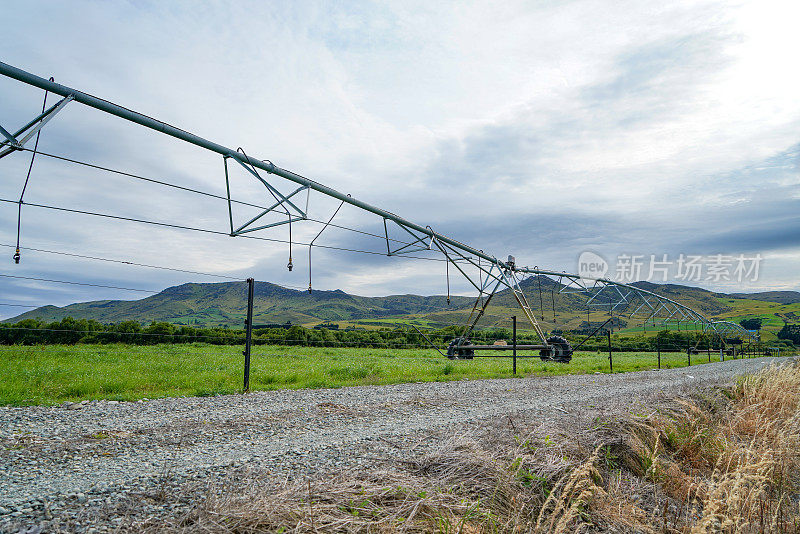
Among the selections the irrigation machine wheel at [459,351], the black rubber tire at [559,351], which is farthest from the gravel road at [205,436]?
the irrigation machine wheel at [459,351]

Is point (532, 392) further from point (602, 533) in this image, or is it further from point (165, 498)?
point (165, 498)

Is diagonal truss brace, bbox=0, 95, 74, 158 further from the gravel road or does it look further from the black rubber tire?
the black rubber tire

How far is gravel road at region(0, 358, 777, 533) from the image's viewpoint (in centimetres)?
373


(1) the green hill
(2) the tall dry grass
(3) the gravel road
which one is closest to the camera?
(2) the tall dry grass

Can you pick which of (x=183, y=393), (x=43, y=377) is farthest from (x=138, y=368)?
(x=183, y=393)

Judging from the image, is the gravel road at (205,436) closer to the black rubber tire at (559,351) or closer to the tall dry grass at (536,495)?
the tall dry grass at (536,495)

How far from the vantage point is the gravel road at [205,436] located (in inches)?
147

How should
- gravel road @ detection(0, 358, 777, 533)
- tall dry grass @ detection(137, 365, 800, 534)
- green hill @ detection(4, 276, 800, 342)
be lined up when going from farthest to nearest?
green hill @ detection(4, 276, 800, 342) < gravel road @ detection(0, 358, 777, 533) < tall dry grass @ detection(137, 365, 800, 534)

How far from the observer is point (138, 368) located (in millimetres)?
15750

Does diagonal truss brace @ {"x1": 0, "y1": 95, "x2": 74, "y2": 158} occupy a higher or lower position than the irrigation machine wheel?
higher

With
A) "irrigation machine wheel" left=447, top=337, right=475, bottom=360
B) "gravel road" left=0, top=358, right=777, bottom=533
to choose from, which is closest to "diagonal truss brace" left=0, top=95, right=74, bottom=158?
"gravel road" left=0, top=358, right=777, bottom=533

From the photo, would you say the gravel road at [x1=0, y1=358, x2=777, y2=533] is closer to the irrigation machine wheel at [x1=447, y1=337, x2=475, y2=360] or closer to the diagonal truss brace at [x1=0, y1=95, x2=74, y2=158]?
the diagonal truss brace at [x1=0, y1=95, x2=74, y2=158]

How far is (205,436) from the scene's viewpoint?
565cm

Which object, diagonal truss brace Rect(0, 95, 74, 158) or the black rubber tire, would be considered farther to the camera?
the black rubber tire
